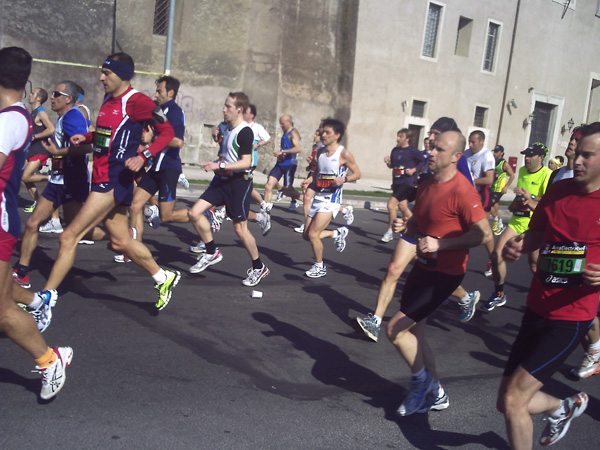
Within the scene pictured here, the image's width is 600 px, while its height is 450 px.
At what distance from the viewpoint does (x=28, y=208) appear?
1068cm

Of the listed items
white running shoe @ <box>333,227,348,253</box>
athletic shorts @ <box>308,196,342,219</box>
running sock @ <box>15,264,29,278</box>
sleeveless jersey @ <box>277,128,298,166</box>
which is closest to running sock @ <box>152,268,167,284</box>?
running sock @ <box>15,264,29,278</box>

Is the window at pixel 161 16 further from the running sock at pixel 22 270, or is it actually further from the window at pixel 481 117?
the running sock at pixel 22 270

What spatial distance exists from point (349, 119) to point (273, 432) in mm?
22447

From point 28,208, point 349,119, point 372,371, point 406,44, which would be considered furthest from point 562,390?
point 406,44

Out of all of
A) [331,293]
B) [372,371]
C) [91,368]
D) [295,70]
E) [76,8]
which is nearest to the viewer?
[91,368]

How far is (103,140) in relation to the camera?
570cm

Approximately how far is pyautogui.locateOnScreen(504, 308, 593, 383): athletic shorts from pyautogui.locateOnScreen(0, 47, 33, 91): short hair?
124 inches

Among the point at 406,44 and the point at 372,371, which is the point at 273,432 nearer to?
the point at 372,371

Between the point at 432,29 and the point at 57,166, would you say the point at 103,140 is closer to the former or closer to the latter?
the point at 57,166

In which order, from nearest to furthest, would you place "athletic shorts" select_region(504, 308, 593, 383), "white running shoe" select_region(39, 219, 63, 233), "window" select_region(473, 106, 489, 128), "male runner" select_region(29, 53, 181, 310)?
"athletic shorts" select_region(504, 308, 593, 383)
"male runner" select_region(29, 53, 181, 310)
"white running shoe" select_region(39, 219, 63, 233)
"window" select_region(473, 106, 489, 128)

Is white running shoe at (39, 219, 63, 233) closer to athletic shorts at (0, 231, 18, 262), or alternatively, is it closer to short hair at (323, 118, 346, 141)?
short hair at (323, 118, 346, 141)

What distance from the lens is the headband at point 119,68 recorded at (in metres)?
5.63

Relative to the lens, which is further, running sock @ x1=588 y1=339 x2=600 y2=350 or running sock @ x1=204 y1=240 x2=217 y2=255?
running sock @ x1=204 y1=240 x2=217 y2=255

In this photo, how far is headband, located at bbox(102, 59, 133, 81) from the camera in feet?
18.5
